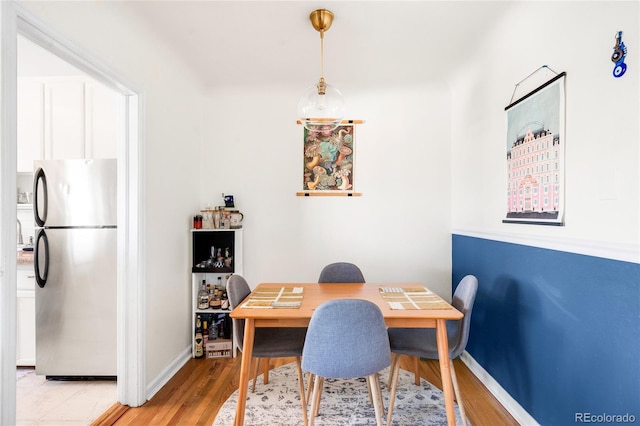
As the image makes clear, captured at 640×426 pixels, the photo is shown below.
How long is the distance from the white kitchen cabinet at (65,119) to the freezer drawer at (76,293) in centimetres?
75

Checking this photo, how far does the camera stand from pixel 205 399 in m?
2.23

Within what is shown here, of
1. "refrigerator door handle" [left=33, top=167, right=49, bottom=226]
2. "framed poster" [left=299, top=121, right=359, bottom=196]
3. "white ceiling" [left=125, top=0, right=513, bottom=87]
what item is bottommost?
"refrigerator door handle" [left=33, top=167, right=49, bottom=226]

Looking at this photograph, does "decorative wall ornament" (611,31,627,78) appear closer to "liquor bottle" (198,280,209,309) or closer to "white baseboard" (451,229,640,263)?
"white baseboard" (451,229,640,263)

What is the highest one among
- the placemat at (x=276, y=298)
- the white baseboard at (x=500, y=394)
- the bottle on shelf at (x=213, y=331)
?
the placemat at (x=276, y=298)

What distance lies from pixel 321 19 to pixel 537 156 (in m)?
1.52

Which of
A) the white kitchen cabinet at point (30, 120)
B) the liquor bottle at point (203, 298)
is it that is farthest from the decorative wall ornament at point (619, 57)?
the white kitchen cabinet at point (30, 120)

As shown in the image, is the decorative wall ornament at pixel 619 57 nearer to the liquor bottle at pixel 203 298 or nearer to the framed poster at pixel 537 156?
the framed poster at pixel 537 156

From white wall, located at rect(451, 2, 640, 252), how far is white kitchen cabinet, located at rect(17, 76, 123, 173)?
2.99 m

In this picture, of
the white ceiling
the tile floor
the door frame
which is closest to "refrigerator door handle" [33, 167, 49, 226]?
the door frame

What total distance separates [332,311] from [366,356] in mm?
291

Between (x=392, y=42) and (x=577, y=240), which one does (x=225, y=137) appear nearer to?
(x=392, y=42)

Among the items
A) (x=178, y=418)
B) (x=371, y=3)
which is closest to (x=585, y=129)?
(x=371, y=3)

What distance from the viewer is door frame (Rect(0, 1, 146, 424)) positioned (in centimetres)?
126

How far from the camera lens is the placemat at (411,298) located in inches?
72.5
